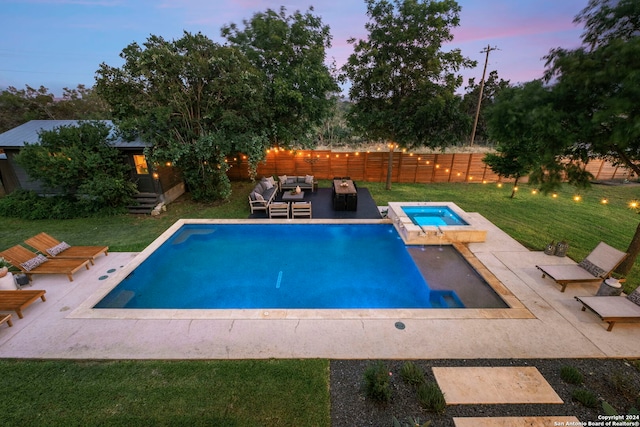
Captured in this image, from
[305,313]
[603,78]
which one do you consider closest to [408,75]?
[603,78]

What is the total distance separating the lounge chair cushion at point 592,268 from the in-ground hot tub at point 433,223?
2.63 meters

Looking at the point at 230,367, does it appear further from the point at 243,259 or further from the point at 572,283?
the point at 572,283

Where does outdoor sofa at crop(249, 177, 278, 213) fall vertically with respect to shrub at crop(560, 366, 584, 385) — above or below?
above

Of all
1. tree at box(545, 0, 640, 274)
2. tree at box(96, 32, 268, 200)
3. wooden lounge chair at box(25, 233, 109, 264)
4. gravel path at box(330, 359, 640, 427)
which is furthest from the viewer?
tree at box(96, 32, 268, 200)

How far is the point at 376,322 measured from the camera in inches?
228

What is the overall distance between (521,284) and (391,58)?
1152 centimetres

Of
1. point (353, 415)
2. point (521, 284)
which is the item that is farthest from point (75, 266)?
point (521, 284)

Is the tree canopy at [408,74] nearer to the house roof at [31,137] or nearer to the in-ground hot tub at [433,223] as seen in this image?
the in-ground hot tub at [433,223]

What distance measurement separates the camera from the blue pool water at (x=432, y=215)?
1091 cm

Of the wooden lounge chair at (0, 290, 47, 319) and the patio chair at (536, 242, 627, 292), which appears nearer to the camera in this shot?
the wooden lounge chair at (0, 290, 47, 319)

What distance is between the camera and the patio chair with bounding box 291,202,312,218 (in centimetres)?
1157

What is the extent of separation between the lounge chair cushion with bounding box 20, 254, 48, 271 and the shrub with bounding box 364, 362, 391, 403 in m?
9.25

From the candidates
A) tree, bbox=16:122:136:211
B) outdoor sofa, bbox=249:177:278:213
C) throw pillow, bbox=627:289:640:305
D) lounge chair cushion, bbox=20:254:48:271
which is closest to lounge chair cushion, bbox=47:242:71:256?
lounge chair cushion, bbox=20:254:48:271

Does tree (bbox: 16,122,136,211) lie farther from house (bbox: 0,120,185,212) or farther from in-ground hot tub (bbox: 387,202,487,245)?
in-ground hot tub (bbox: 387,202,487,245)
